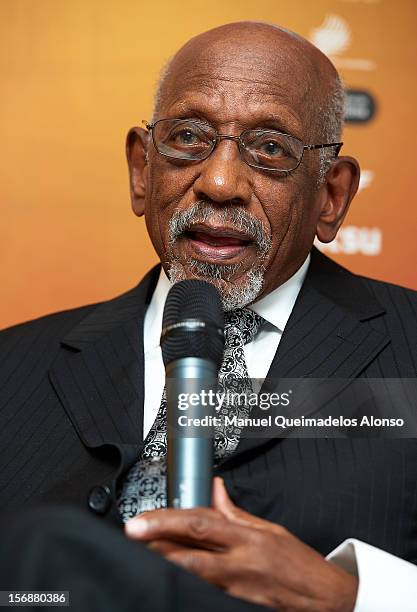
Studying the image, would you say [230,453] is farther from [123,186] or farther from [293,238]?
[123,186]

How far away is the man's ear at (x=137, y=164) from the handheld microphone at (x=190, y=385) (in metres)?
0.96

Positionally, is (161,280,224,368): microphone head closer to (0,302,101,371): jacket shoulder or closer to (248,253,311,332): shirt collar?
(248,253,311,332): shirt collar

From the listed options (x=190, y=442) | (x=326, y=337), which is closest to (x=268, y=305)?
(x=326, y=337)

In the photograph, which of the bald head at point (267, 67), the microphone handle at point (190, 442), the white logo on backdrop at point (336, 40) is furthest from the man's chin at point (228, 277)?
the white logo on backdrop at point (336, 40)

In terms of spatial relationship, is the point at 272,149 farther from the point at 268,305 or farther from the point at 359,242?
the point at 359,242

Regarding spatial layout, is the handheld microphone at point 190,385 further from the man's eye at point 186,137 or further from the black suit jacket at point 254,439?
the man's eye at point 186,137

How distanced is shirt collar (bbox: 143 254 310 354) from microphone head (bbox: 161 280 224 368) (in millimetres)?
696

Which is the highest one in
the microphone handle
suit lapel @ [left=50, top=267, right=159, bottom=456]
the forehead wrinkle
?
the forehead wrinkle

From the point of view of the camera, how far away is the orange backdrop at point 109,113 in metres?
2.97

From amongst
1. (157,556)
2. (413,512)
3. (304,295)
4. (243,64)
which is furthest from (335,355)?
(157,556)

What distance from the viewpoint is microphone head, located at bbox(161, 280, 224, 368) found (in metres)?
1.53

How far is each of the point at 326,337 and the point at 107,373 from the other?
0.50 m

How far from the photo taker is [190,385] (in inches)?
59.9

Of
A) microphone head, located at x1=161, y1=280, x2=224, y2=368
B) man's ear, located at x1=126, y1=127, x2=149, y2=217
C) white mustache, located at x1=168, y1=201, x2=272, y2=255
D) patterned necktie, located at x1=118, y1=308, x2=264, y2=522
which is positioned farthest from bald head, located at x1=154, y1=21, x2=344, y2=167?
microphone head, located at x1=161, y1=280, x2=224, y2=368
